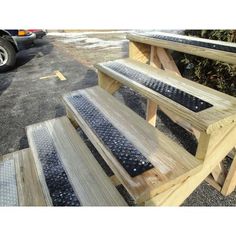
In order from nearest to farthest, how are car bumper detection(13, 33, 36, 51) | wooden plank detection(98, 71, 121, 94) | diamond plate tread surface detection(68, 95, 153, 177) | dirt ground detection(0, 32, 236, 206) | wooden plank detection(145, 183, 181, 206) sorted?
1. wooden plank detection(145, 183, 181, 206)
2. diamond plate tread surface detection(68, 95, 153, 177)
3. wooden plank detection(98, 71, 121, 94)
4. dirt ground detection(0, 32, 236, 206)
5. car bumper detection(13, 33, 36, 51)

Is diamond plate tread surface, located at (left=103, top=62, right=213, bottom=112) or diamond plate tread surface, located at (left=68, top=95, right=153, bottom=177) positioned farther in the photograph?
diamond plate tread surface, located at (left=103, top=62, right=213, bottom=112)

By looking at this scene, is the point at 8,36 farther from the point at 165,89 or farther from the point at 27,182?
the point at 165,89

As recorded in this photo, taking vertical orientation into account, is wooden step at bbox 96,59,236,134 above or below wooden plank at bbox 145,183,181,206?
above

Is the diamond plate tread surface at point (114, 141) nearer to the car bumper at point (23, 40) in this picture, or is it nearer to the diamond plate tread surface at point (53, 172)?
the diamond plate tread surface at point (53, 172)

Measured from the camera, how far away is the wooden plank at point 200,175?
1.20 metres

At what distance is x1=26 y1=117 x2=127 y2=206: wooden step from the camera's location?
4.06ft

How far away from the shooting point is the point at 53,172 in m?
1.42

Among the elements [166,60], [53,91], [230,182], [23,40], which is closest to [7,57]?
[23,40]

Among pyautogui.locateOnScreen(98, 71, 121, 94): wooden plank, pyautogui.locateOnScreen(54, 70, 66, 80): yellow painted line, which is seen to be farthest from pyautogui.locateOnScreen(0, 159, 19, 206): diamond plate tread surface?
pyautogui.locateOnScreen(54, 70, 66, 80): yellow painted line

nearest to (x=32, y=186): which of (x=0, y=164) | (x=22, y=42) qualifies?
(x=0, y=164)

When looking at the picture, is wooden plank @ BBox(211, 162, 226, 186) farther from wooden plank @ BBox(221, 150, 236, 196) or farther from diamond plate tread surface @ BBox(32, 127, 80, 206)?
diamond plate tread surface @ BBox(32, 127, 80, 206)

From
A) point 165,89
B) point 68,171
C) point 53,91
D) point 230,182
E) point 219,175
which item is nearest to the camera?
point 68,171

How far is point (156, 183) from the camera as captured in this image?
1074 millimetres

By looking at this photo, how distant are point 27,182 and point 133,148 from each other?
0.73m
